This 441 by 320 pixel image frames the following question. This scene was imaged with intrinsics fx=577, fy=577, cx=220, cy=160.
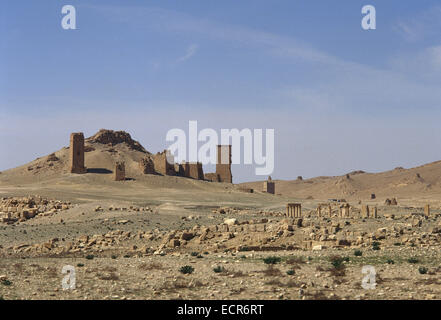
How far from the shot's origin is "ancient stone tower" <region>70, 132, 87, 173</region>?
72438mm

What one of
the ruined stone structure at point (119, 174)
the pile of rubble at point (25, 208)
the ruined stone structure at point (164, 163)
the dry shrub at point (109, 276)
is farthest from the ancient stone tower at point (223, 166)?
the dry shrub at point (109, 276)

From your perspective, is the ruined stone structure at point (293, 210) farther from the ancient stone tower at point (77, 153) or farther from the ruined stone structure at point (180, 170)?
the ruined stone structure at point (180, 170)

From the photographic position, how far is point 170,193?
65875 mm

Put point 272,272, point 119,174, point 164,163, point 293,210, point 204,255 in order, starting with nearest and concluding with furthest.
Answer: point 272,272
point 204,255
point 293,210
point 119,174
point 164,163

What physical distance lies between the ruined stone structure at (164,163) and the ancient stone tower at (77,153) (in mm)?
10596

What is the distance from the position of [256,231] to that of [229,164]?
207ft

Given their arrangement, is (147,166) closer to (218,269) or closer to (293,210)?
(293,210)

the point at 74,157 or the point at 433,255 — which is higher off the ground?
the point at 74,157

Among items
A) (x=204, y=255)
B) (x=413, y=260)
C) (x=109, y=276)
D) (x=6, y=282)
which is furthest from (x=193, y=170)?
(x=6, y=282)

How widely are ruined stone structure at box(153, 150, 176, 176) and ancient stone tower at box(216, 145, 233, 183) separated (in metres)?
8.30

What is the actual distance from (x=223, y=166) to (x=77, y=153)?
23070 millimetres

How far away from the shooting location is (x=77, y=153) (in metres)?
74.3
